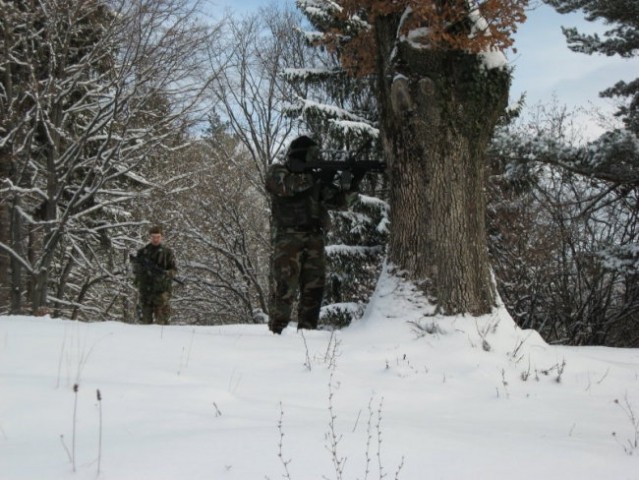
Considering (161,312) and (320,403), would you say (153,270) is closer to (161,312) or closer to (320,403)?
(161,312)

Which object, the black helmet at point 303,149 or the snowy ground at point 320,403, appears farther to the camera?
the black helmet at point 303,149

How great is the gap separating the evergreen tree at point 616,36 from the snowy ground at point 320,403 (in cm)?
625

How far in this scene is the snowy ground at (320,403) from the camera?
6.21ft

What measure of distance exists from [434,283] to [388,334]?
1.99 ft

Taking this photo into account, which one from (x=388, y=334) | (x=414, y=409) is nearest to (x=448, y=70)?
(x=388, y=334)

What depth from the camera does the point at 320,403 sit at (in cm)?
301

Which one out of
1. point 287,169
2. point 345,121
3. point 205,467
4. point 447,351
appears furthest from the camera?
point 345,121

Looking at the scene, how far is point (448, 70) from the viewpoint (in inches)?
190

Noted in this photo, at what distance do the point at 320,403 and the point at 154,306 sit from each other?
612 centimetres

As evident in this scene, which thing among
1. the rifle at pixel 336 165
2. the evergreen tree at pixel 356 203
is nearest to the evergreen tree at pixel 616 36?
the evergreen tree at pixel 356 203

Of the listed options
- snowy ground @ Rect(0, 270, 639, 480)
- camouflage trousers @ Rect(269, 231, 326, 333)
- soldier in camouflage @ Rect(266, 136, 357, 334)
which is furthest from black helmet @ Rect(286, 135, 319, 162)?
snowy ground @ Rect(0, 270, 639, 480)

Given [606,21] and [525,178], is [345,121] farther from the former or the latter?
[606,21]

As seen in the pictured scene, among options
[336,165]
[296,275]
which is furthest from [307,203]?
[296,275]

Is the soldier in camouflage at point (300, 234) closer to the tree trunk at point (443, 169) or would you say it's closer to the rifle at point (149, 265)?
the tree trunk at point (443, 169)
